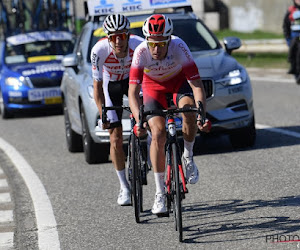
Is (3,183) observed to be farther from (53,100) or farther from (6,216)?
(53,100)

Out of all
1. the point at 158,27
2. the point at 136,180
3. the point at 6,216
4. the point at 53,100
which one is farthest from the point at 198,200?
the point at 53,100

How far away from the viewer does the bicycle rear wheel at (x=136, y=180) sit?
307 inches

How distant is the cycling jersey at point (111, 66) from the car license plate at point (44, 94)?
8946 mm

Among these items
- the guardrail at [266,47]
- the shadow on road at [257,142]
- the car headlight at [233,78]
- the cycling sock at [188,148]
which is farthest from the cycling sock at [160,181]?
the guardrail at [266,47]

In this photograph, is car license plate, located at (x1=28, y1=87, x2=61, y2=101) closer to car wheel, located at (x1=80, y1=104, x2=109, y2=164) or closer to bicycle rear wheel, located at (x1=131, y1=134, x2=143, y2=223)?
car wheel, located at (x1=80, y1=104, x2=109, y2=164)

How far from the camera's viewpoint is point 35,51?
18984mm

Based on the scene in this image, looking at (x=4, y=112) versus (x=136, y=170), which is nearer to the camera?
(x=136, y=170)

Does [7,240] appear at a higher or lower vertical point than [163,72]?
lower

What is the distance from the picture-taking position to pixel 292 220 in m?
7.48

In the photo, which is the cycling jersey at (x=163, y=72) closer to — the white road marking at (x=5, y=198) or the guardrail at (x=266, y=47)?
the white road marking at (x=5, y=198)

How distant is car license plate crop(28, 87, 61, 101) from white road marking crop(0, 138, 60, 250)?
4.69 meters

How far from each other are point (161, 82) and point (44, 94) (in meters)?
10.1

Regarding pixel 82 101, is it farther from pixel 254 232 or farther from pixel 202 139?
pixel 254 232

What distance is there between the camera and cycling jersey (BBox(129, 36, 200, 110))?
7.68m
